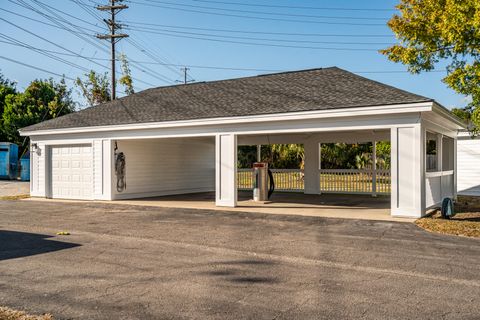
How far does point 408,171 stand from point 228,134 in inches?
Result: 230

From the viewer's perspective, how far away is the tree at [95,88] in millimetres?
43062

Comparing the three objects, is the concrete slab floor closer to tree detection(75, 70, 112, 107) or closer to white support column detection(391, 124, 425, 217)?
white support column detection(391, 124, 425, 217)

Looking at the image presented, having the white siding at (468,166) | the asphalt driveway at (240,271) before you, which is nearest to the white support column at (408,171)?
the asphalt driveway at (240,271)

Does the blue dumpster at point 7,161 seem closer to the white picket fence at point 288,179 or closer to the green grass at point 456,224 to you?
the white picket fence at point 288,179

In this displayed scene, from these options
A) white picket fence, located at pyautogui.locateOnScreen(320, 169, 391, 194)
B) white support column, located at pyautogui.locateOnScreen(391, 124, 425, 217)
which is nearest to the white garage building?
white support column, located at pyautogui.locateOnScreen(391, 124, 425, 217)

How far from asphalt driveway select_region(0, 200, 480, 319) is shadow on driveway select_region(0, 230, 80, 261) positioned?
0.9 inches

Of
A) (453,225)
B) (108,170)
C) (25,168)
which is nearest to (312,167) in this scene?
(108,170)

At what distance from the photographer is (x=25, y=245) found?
8031mm

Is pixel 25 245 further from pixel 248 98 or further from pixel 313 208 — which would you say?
pixel 248 98

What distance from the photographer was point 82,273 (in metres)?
5.93

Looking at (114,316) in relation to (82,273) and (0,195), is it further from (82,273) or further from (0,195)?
(0,195)

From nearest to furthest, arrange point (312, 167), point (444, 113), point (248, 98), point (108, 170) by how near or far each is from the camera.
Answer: point (444, 113)
point (248, 98)
point (108, 170)
point (312, 167)

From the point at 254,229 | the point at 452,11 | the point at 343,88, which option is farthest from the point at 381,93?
the point at 254,229

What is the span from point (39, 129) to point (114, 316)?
1606cm
